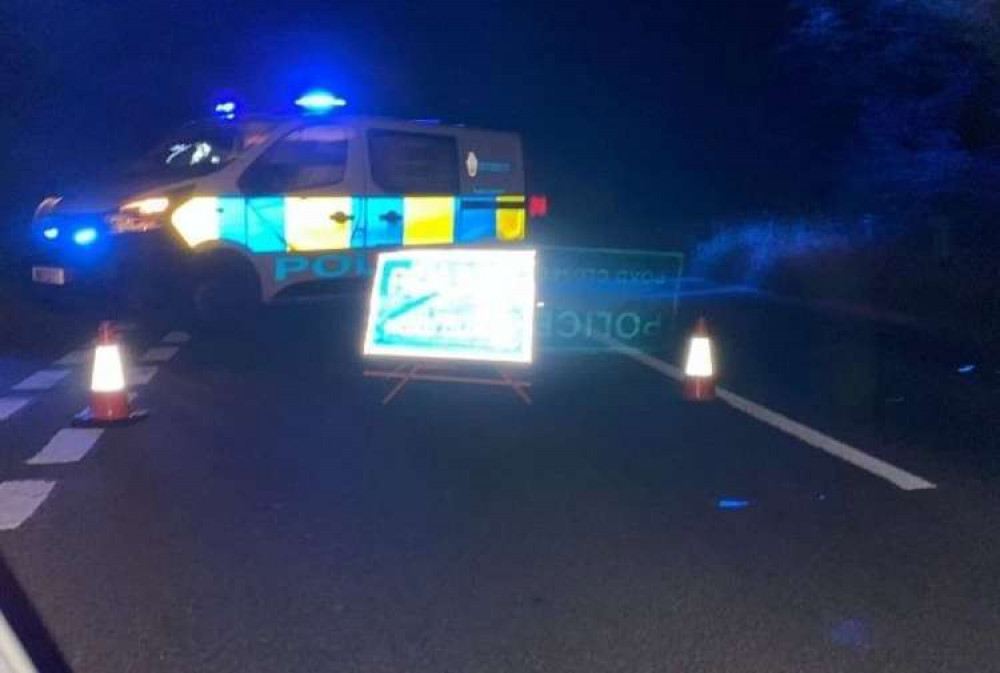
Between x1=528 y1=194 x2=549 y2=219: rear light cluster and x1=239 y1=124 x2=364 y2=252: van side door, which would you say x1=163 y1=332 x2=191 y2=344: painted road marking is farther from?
x1=528 y1=194 x2=549 y2=219: rear light cluster

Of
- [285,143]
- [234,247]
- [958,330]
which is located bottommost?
[958,330]

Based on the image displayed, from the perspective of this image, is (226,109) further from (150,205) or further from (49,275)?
(49,275)

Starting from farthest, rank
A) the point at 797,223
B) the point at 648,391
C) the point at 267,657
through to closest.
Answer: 1. the point at 797,223
2. the point at 648,391
3. the point at 267,657

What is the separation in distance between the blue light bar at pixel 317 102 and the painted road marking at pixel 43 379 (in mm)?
3962

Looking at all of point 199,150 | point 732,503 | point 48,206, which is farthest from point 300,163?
point 732,503

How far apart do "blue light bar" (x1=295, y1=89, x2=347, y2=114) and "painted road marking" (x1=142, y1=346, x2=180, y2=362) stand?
276cm

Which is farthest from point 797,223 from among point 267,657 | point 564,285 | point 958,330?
point 267,657

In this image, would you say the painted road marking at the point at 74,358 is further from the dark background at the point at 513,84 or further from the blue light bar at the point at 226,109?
the dark background at the point at 513,84

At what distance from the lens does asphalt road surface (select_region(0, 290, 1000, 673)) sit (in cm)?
525

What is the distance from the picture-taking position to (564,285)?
45.5 feet

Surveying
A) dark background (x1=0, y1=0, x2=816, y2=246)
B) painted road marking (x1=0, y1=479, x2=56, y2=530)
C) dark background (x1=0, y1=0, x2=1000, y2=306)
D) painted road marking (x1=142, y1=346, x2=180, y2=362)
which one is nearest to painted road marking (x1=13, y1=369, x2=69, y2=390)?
painted road marking (x1=142, y1=346, x2=180, y2=362)

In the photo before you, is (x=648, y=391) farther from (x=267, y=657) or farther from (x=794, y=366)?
(x=267, y=657)

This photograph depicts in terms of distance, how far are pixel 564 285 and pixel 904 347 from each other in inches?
127

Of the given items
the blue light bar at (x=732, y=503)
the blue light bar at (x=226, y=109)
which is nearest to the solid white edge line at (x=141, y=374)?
the blue light bar at (x=226, y=109)
